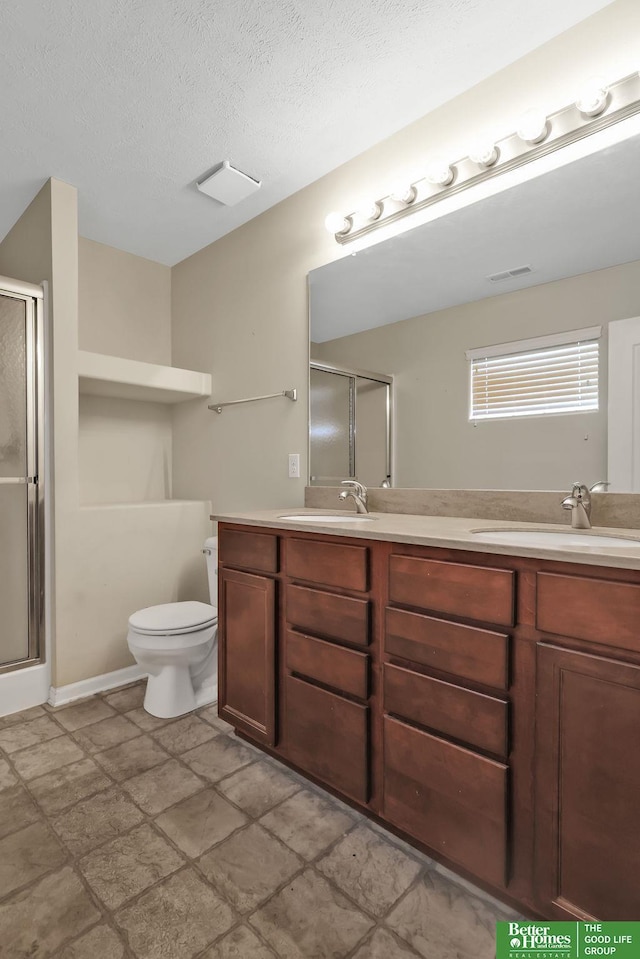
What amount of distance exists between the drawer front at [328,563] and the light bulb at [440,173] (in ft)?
4.50

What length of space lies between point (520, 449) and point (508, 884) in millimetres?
1209

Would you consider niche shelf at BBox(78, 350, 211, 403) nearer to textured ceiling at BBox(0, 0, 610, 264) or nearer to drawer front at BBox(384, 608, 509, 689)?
textured ceiling at BBox(0, 0, 610, 264)

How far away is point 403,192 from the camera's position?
1.90m

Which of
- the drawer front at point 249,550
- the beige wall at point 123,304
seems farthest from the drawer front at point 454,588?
the beige wall at point 123,304

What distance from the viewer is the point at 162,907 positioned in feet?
3.95

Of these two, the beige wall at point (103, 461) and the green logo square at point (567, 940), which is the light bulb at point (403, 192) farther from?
the green logo square at point (567, 940)

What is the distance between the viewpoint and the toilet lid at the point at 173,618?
2.08 meters

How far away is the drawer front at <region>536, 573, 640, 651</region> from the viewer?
0.96 metres

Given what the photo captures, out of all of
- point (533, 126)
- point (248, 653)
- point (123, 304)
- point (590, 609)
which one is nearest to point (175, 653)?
point (248, 653)

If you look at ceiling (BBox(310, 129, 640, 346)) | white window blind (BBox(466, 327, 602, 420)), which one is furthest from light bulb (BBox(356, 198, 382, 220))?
white window blind (BBox(466, 327, 602, 420))

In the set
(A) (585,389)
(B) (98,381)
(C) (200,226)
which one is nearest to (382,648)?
(A) (585,389)

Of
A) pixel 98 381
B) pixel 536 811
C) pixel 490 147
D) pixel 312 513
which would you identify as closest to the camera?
pixel 536 811

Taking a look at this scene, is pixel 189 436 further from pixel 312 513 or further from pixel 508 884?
pixel 508 884

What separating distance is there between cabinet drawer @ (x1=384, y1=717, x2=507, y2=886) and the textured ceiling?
209cm
